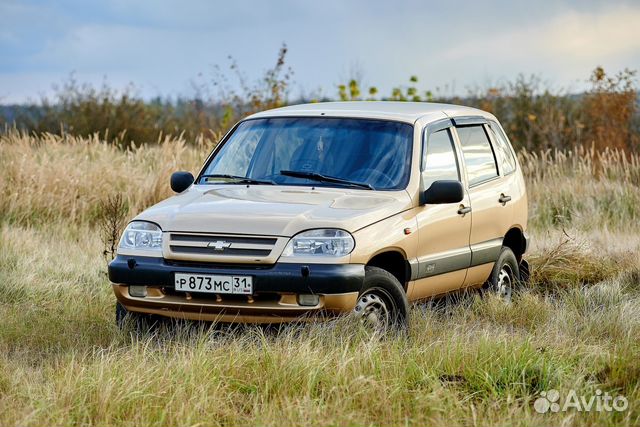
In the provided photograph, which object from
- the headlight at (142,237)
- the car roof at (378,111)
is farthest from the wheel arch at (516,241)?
the headlight at (142,237)

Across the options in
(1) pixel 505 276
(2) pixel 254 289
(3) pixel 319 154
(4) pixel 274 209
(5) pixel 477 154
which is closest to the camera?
(2) pixel 254 289

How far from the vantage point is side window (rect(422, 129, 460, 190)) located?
8398 millimetres

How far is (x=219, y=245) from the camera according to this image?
23.8 feet

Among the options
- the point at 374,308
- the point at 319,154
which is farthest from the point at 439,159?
the point at 374,308

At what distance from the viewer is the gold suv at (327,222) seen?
7.17 metres

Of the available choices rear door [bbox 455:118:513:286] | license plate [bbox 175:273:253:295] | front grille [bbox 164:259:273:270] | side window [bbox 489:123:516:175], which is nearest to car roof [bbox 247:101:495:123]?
rear door [bbox 455:118:513:286]

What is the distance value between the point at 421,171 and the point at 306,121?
103cm

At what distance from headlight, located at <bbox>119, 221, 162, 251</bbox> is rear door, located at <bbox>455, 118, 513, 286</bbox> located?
2.65m

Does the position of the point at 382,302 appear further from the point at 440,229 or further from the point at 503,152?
the point at 503,152

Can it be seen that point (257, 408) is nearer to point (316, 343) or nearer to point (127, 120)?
point (316, 343)

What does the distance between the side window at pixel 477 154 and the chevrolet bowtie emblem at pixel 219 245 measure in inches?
102

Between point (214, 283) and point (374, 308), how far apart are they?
3.54 ft

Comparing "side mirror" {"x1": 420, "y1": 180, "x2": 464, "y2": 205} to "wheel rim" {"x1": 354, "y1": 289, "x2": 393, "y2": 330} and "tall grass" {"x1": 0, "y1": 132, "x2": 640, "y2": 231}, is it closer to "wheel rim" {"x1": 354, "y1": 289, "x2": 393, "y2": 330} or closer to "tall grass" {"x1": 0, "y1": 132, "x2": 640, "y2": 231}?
"wheel rim" {"x1": 354, "y1": 289, "x2": 393, "y2": 330}

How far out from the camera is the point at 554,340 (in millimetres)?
7656
